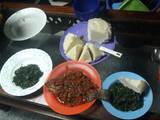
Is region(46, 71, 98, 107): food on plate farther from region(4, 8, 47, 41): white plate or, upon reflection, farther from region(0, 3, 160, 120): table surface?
region(4, 8, 47, 41): white plate

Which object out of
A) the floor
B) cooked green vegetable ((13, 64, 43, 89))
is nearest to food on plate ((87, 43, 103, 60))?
cooked green vegetable ((13, 64, 43, 89))

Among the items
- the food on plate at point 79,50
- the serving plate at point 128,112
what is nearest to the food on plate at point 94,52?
the food on plate at point 79,50

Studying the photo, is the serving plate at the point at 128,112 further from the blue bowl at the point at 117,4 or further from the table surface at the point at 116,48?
the blue bowl at the point at 117,4

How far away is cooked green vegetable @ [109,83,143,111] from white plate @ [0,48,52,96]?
30 cm

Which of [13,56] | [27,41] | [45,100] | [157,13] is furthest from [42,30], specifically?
[157,13]

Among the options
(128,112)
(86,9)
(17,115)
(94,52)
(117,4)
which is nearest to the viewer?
(128,112)

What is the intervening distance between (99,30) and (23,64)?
1.23ft

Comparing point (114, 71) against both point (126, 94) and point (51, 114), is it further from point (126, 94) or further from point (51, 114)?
point (51, 114)

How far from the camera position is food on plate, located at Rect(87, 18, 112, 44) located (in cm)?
104

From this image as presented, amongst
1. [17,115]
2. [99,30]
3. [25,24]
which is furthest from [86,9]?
[17,115]

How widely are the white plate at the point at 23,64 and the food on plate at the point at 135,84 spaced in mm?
323

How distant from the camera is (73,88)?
96 centimetres

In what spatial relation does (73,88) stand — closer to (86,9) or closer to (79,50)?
(79,50)

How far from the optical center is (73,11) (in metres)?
1.16
